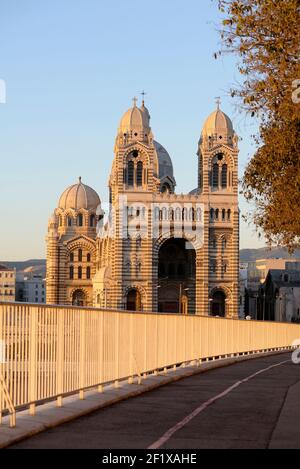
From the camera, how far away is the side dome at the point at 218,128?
12006 cm

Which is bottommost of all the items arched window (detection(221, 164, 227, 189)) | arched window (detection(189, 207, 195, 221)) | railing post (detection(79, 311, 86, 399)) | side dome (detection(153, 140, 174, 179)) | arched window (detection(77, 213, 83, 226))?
railing post (detection(79, 311, 86, 399))

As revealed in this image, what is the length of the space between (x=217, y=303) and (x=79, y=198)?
41.3 metres

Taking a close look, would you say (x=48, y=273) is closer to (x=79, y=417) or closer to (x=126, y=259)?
(x=126, y=259)

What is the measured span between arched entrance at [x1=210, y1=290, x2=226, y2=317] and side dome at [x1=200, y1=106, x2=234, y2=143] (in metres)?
18.1

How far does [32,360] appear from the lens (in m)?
13.1

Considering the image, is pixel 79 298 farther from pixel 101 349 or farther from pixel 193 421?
pixel 193 421

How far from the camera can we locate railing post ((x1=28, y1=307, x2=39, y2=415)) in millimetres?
12984

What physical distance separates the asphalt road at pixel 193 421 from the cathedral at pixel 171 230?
9460 centimetres

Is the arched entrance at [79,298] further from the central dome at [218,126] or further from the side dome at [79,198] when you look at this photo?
the central dome at [218,126]

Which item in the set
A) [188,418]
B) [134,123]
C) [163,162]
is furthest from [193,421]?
[163,162]

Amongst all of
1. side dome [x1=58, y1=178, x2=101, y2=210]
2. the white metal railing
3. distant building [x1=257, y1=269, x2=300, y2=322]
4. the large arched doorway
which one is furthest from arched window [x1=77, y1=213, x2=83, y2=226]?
the white metal railing

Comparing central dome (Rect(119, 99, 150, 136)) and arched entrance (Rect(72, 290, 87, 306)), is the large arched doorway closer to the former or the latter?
central dome (Rect(119, 99, 150, 136))

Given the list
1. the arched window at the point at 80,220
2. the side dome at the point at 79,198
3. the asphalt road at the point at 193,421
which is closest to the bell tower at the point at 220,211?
the arched window at the point at 80,220

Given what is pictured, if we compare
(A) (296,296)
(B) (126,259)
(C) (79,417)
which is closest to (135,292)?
(B) (126,259)
